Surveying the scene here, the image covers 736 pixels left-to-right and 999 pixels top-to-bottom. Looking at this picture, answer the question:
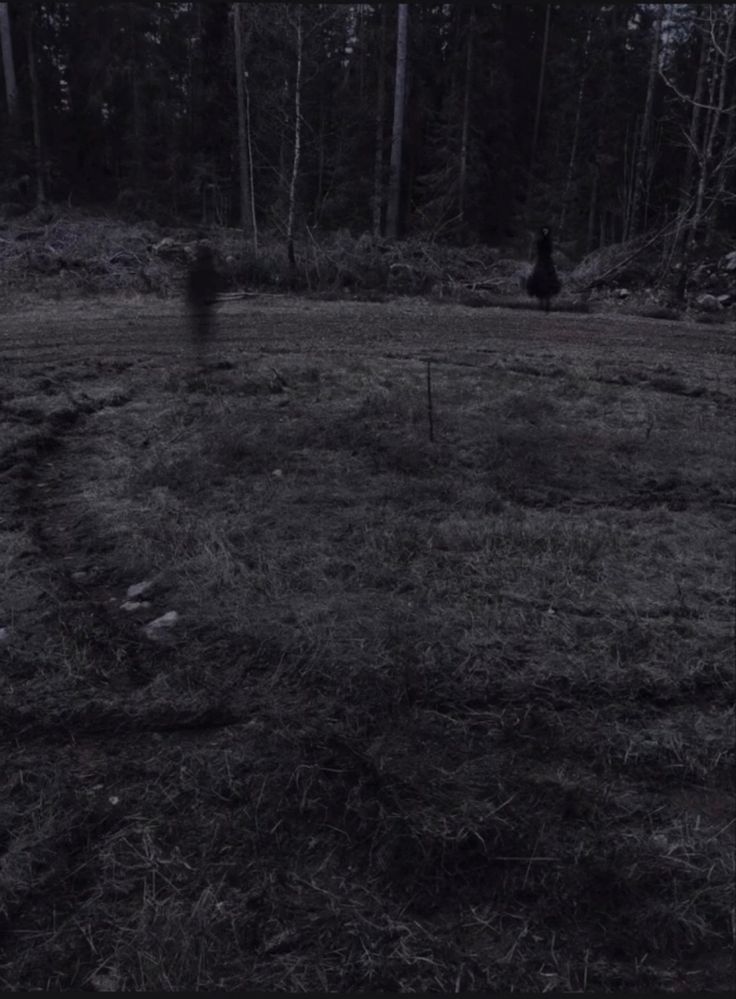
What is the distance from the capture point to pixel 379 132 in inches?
961

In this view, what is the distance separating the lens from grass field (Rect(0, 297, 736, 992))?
227 centimetres

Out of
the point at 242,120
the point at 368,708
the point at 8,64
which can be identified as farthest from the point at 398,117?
the point at 368,708

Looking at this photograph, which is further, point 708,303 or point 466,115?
point 466,115

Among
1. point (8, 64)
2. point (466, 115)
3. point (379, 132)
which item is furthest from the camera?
point (8, 64)

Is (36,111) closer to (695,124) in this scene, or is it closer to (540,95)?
(540,95)

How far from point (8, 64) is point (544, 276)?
2354 cm

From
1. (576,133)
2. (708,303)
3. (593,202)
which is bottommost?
(708,303)

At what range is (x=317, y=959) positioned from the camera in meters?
2.20

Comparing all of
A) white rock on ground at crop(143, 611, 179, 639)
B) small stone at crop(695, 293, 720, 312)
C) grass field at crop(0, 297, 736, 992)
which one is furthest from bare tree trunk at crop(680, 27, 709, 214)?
white rock on ground at crop(143, 611, 179, 639)

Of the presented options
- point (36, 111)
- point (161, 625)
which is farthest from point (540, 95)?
point (161, 625)

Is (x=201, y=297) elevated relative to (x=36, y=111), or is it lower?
lower

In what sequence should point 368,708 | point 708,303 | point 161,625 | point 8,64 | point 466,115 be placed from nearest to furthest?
point 368,708
point 161,625
point 708,303
point 466,115
point 8,64

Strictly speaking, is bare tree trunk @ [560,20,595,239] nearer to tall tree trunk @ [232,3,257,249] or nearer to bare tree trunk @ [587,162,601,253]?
bare tree trunk @ [587,162,601,253]

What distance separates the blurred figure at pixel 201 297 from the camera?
954 centimetres
